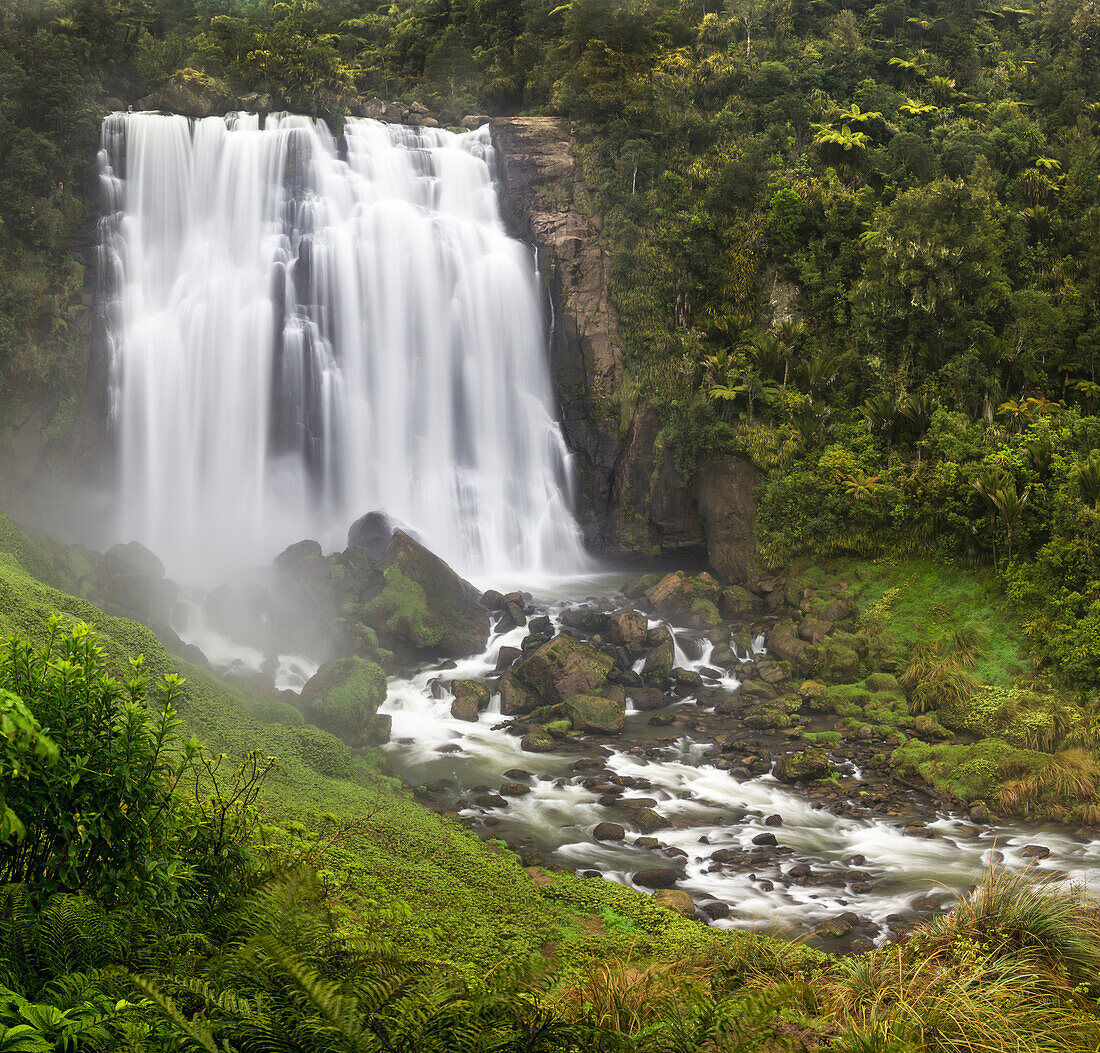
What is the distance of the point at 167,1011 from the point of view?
2.66 m

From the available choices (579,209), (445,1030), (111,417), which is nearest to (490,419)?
(579,209)

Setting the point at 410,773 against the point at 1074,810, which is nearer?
the point at 1074,810

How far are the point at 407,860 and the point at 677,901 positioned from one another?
313 cm

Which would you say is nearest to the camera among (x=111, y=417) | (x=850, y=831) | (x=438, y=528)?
(x=850, y=831)

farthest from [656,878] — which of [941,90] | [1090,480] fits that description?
[941,90]

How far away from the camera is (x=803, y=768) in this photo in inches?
513

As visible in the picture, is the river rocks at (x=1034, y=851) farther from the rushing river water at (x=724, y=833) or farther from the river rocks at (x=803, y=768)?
the river rocks at (x=803, y=768)

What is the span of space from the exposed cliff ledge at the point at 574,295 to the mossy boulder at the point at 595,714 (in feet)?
35.9

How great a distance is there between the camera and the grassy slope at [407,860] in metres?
7.02

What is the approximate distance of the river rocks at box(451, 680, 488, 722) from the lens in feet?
50.4

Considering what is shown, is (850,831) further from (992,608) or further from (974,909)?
(992,608)

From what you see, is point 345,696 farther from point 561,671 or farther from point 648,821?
point 648,821

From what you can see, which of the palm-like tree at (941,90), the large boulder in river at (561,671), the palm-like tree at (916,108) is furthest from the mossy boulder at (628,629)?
the palm-like tree at (941,90)

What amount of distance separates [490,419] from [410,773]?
15171 millimetres
